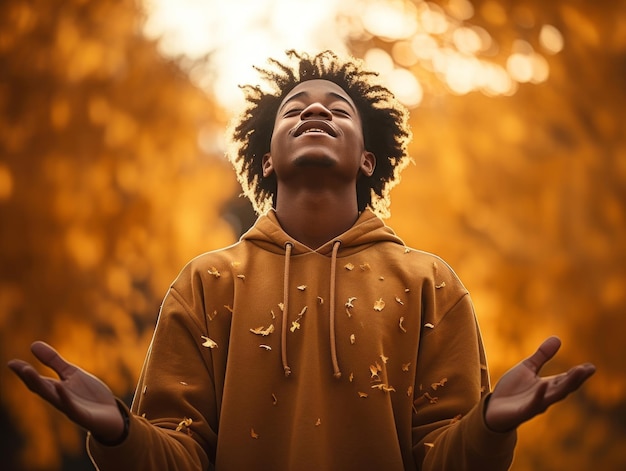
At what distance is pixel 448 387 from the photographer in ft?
8.64

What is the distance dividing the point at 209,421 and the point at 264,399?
0.19 metres

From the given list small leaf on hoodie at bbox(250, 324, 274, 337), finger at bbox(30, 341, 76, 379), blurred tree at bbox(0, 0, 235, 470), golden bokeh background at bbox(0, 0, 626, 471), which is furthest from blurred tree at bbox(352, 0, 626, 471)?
finger at bbox(30, 341, 76, 379)

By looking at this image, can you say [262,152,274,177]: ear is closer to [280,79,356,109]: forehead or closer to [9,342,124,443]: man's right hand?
[280,79,356,109]: forehead

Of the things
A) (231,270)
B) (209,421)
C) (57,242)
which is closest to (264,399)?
(209,421)

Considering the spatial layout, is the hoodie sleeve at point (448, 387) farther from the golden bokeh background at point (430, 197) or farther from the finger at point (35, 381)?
the golden bokeh background at point (430, 197)

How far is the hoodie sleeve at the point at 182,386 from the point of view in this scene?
2.44m

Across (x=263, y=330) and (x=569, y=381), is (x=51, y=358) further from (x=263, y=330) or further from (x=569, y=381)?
(x=569, y=381)

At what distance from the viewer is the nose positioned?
2896mm

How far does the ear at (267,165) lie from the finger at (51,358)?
107 cm

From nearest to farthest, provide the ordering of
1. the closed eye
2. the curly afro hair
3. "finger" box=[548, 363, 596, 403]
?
"finger" box=[548, 363, 596, 403], the closed eye, the curly afro hair

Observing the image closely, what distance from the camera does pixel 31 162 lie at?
6.03m

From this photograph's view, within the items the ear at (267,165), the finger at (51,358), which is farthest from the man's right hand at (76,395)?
the ear at (267,165)

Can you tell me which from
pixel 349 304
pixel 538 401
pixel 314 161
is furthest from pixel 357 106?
pixel 538 401

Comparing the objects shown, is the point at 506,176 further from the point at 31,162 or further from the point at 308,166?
the point at 308,166
